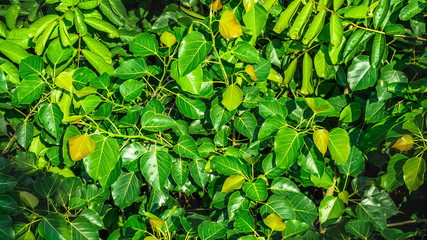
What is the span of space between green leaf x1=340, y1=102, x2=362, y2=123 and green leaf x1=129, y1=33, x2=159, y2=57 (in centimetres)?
97

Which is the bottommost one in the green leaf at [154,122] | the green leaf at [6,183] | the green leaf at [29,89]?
the green leaf at [6,183]

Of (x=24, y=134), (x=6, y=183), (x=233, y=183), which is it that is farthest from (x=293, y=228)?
(x=24, y=134)

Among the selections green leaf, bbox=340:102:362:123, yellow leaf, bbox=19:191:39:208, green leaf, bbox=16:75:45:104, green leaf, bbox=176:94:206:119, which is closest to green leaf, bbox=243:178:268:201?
green leaf, bbox=176:94:206:119

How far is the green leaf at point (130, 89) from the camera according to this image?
1681 millimetres

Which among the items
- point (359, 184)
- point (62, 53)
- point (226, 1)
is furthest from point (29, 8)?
point (359, 184)

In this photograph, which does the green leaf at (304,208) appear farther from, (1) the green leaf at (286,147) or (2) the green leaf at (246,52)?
(2) the green leaf at (246,52)

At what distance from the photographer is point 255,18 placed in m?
1.60

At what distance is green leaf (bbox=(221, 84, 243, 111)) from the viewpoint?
62.9 inches

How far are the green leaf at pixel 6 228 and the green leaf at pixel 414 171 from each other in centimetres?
166

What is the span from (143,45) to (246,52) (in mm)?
475

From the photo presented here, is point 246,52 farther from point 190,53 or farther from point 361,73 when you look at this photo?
point 361,73

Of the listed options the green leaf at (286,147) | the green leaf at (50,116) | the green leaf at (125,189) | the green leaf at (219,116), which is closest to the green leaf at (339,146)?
the green leaf at (286,147)

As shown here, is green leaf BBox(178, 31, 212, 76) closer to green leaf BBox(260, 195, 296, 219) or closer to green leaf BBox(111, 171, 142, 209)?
green leaf BBox(111, 171, 142, 209)

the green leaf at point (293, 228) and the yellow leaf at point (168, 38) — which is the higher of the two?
the yellow leaf at point (168, 38)
